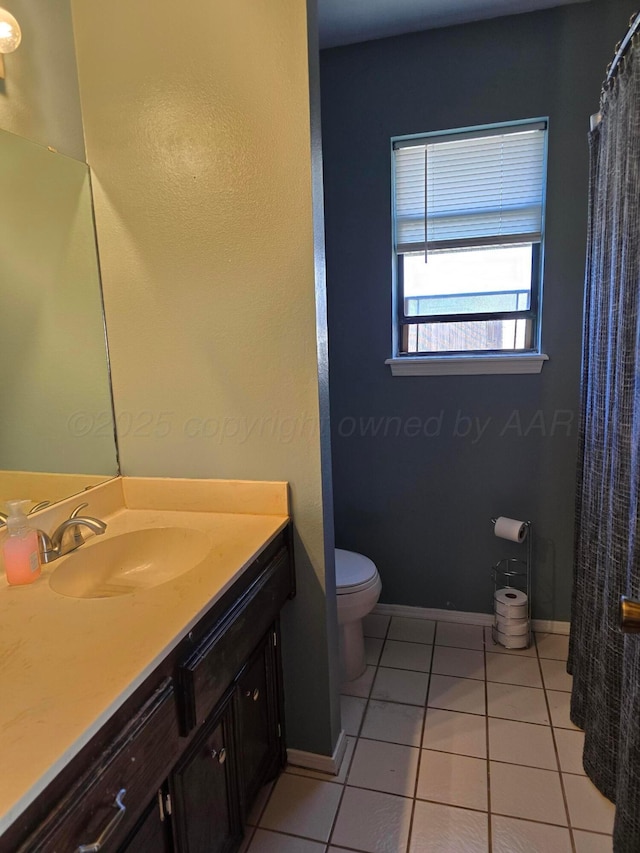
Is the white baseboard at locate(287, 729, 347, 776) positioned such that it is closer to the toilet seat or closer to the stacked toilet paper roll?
the toilet seat

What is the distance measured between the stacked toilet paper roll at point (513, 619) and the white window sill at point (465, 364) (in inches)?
39.7

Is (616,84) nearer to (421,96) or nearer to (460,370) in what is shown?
(421,96)

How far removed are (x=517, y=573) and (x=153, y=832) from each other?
1900 millimetres

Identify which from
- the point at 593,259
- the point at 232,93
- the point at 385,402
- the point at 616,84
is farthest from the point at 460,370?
the point at 232,93

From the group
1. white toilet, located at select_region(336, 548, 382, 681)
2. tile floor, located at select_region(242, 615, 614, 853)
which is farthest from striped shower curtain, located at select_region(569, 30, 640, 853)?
white toilet, located at select_region(336, 548, 382, 681)

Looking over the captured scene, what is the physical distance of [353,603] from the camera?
206 centimetres

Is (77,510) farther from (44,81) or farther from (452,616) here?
(452,616)

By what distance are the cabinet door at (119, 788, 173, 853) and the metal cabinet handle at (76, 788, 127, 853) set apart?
14 centimetres

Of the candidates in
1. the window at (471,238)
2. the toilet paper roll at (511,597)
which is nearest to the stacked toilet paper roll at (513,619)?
the toilet paper roll at (511,597)

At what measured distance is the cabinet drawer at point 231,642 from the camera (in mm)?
1032

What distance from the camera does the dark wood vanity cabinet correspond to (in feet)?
2.43

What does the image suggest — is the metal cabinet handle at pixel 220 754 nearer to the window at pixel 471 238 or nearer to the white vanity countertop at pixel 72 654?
the white vanity countertop at pixel 72 654

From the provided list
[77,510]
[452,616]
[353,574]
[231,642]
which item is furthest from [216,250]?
[452,616]

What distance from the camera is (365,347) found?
8.00 feet
